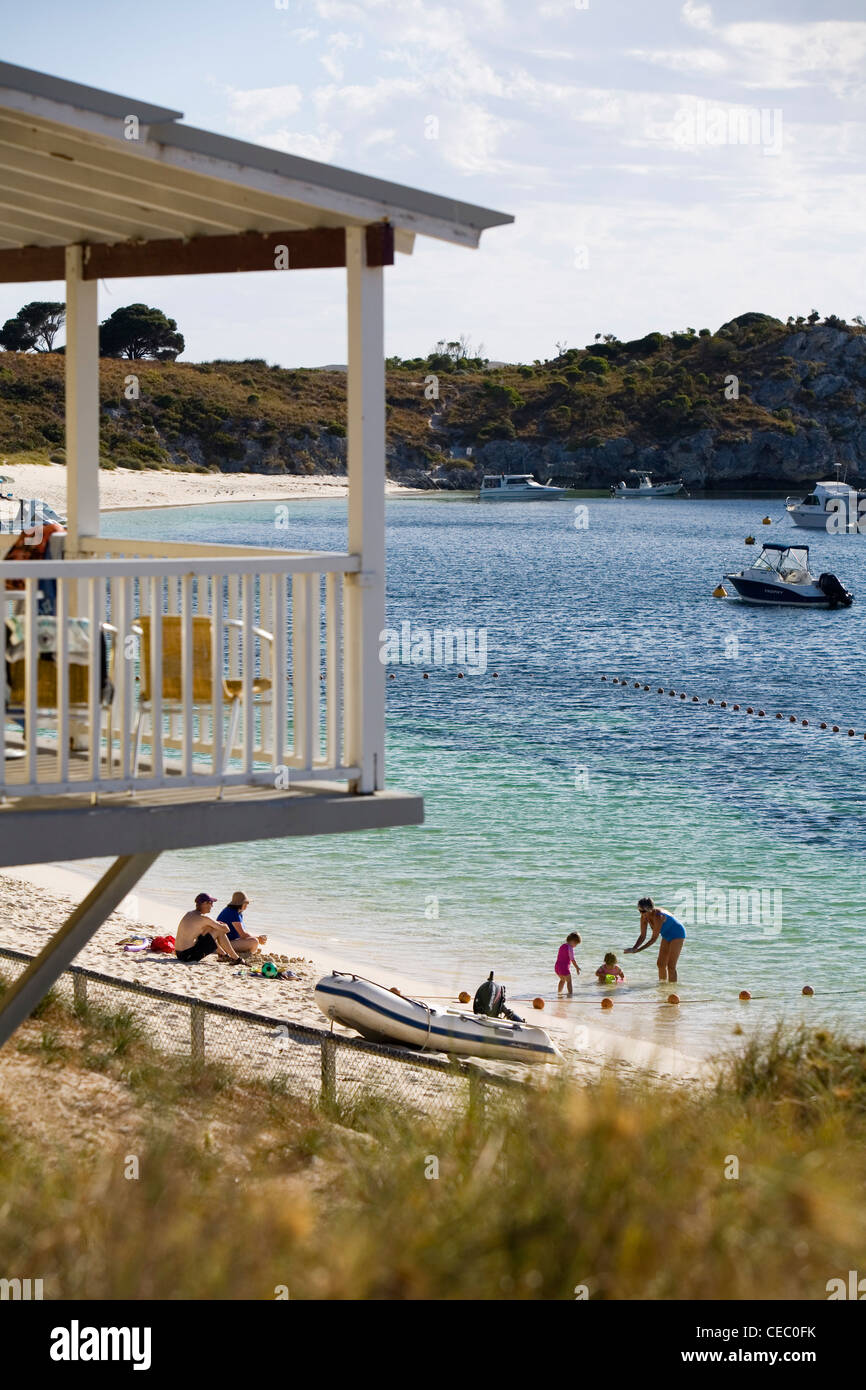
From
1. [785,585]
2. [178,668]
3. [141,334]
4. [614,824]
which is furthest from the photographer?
[141,334]

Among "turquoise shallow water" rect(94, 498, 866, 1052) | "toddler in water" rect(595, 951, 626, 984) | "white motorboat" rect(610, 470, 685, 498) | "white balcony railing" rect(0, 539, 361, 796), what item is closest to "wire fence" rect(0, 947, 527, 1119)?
"white balcony railing" rect(0, 539, 361, 796)

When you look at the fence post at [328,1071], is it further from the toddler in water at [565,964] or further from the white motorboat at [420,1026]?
the toddler in water at [565,964]

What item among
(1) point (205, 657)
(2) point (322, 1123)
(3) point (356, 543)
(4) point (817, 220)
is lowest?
(2) point (322, 1123)

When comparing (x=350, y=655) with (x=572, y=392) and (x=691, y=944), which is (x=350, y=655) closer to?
(x=691, y=944)

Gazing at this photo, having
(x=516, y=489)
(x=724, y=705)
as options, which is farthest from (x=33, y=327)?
(x=724, y=705)

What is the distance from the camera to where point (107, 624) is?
22.0 ft

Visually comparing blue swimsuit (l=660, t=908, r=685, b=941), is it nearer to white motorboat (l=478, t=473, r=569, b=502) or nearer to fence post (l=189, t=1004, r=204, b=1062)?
fence post (l=189, t=1004, r=204, b=1062)

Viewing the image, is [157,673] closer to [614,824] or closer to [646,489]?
[614,824]

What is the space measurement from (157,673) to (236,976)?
12.6 m

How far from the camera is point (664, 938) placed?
829 inches

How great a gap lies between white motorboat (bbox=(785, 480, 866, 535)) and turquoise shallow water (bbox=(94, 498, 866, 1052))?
3774 centimetres

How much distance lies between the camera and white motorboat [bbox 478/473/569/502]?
138 meters
